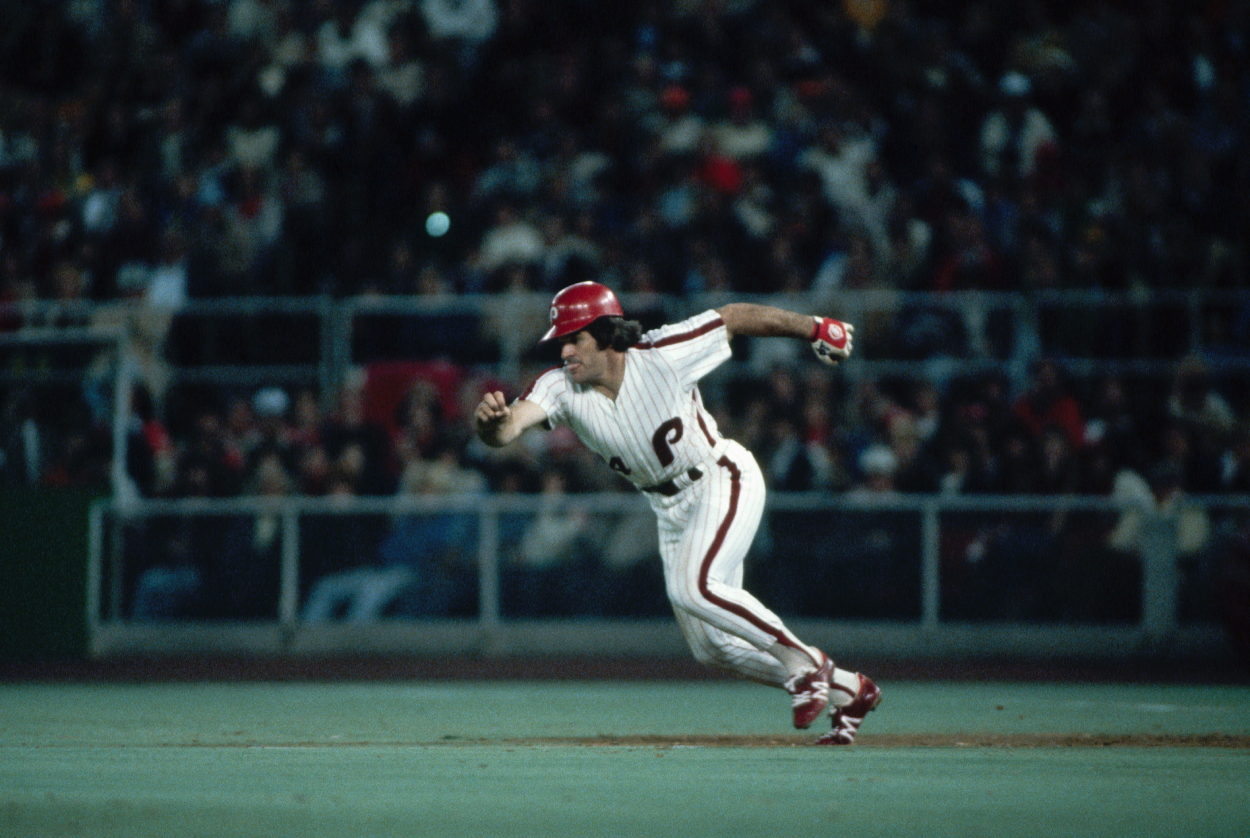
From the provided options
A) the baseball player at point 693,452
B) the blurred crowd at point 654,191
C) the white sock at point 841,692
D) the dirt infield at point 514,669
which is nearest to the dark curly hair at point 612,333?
the baseball player at point 693,452

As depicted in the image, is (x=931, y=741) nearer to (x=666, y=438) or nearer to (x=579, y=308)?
(x=666, y=438)

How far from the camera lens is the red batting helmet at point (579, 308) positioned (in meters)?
8.27

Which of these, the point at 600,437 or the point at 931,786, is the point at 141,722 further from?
the point at 931,786

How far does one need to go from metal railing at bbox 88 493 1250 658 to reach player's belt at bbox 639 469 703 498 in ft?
19.0

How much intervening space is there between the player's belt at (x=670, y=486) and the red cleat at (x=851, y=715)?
1.25m

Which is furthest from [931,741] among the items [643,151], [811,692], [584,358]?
[643,151]

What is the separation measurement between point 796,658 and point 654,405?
1.37 m

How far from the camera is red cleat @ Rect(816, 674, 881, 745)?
8.16m

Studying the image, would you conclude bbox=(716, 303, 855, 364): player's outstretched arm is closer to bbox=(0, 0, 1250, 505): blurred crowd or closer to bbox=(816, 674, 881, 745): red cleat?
bbox=(816, 674, 881, 745): red cleat

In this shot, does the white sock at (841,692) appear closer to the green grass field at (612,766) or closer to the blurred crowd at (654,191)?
the green grass field at (612,766)

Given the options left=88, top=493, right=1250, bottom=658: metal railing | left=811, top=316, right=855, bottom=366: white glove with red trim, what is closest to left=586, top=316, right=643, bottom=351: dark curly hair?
left=811, top=316, right=855, bottom=366: white glove with red trim

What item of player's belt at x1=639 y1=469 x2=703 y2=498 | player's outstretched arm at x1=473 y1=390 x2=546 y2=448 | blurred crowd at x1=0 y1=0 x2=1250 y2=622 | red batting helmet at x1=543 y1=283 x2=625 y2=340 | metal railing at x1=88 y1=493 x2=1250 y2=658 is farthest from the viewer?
blurred crowd at x1=0 y1=0 x2=1250 y2=622

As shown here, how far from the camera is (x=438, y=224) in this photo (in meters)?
17.3

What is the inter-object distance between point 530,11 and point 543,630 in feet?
25.2
